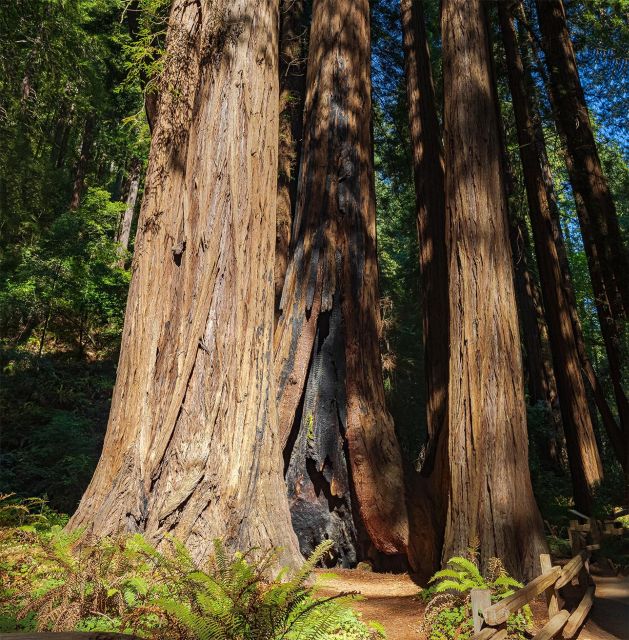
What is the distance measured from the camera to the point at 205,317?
616 centimetres

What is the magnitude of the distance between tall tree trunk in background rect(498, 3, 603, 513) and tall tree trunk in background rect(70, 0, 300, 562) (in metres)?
6.76

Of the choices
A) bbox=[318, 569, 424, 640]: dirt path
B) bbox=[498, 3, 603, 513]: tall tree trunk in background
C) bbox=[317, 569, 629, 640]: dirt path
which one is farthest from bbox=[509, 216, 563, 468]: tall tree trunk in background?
bbox=[318, 569, 424, 640]: dirt path

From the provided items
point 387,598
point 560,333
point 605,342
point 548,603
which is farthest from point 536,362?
point 548,603

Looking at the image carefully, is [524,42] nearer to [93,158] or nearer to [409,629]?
[409,629]

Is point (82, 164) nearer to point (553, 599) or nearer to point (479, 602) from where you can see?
point (553, 599)

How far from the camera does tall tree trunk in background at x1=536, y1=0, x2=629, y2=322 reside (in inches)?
436

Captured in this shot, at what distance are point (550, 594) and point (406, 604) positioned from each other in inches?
60.0

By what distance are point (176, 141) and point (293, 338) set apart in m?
3.07

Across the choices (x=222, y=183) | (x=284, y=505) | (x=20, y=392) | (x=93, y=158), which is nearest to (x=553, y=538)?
(x=284, y=505)

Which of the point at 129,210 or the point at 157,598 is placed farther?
the point at 129,210

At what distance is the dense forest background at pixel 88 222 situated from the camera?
40.0 ft

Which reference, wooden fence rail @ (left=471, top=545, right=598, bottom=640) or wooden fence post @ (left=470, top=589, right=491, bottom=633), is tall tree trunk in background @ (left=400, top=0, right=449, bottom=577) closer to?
wooden fence rail @ (left=471, top=545, right=598, bottom=640)

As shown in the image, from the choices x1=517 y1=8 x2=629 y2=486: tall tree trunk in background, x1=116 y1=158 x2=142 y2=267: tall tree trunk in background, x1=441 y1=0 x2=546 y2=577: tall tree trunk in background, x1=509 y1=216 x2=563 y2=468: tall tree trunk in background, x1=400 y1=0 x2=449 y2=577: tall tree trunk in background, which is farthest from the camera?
x1=116 y1=158 x2=142 y2=267: tall tree trunk in background

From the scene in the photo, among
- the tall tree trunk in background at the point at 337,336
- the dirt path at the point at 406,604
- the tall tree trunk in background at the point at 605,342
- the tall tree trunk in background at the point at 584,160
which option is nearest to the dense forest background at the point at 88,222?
the tall tree trunk in background at the point at 605,342
